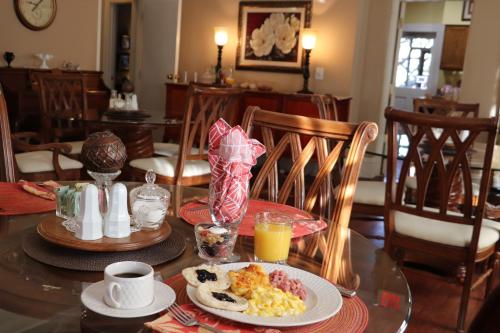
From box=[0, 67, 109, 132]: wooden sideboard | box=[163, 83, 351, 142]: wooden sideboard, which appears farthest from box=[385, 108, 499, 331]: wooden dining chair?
box=[0, 67, 109, 132]: wooden sideboard

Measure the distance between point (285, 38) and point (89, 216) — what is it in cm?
524

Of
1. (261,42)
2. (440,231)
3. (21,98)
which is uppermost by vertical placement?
(261,42)

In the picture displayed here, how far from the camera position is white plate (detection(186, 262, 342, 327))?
0.79 meters

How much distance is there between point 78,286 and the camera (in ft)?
2.97

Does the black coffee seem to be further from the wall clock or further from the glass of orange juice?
the wall clock

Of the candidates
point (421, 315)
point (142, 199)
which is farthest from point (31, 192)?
point (421, 315)

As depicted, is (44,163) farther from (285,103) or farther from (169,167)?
(285,103)

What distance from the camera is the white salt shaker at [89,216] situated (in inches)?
40.2

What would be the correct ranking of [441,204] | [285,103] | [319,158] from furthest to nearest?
1. [285,103]
2. [441,204]
3. [319,158]

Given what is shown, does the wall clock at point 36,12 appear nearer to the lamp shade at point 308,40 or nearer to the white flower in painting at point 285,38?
the white flower in painting at point 285,38

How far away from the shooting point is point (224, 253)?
1.07 m

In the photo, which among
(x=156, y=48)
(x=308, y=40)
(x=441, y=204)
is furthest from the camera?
(x=156, y=48)

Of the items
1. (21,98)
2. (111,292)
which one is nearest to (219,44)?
(21,98)

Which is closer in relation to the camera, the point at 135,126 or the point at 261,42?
the point at 135,126
